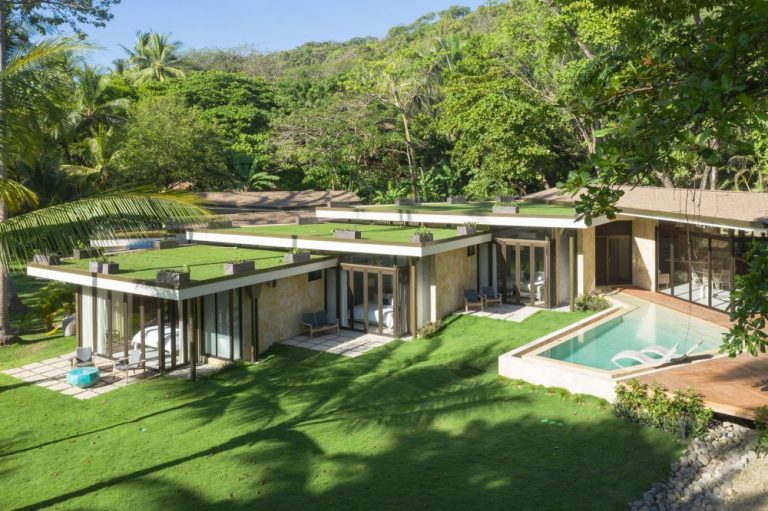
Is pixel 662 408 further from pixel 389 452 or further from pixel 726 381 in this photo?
pixel 389 452

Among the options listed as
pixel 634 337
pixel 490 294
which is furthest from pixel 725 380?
pixel 490 294

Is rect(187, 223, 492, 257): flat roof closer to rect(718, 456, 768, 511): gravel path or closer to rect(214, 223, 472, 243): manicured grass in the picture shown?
rect(214, 223, 472, 243): manicured grass

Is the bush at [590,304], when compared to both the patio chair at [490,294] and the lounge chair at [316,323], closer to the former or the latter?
the patio chair at [490,294]

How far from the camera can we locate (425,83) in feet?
136

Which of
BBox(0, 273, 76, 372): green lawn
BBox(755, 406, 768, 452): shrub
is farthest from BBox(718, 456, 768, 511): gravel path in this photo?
BBox(0, 273, 76, 372): green lawn

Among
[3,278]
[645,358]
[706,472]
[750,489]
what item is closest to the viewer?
[750,489]

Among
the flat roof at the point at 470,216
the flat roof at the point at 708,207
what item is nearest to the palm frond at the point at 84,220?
the flat roof at the point at 708,207

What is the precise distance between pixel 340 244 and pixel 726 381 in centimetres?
1108

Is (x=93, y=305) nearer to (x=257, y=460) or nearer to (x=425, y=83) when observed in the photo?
(x=257, y=460)

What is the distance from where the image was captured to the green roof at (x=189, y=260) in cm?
1642

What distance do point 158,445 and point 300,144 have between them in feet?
111

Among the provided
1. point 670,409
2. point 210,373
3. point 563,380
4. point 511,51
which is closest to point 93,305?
point 210,373

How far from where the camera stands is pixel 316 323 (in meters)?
19.3

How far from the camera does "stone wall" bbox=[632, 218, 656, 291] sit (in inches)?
885
